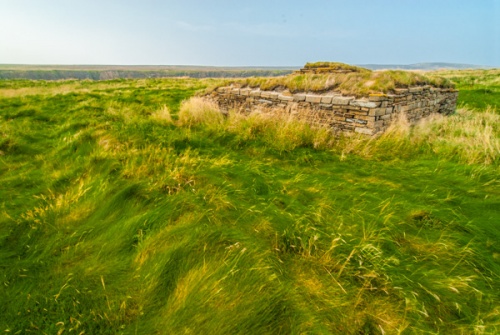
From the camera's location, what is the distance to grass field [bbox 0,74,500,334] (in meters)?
1.72

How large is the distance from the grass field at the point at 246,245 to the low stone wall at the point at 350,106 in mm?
2030

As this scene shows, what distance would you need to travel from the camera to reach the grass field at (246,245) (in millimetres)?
1724

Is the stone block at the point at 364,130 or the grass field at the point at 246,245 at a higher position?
the stone block at the point at 364,130

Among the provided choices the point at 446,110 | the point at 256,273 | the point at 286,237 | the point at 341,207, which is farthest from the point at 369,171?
the point at 446,110

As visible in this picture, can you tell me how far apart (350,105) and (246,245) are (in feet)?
18.9

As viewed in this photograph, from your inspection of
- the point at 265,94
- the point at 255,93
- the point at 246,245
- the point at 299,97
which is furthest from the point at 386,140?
the point at 255,93

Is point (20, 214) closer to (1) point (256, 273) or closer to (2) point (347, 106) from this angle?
(1) point (256, 273)

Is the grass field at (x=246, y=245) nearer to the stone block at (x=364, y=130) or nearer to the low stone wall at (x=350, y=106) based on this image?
the stone block at (x=364, y=130)

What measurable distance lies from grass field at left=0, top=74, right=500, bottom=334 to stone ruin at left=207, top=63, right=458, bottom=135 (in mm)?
2019

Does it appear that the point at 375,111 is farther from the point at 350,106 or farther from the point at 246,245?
the point at 246,245

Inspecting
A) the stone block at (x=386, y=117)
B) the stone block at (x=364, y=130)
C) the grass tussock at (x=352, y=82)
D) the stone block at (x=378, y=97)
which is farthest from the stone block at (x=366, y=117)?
the grass tussock at (x=352, y=82)

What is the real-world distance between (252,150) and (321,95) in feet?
11.2

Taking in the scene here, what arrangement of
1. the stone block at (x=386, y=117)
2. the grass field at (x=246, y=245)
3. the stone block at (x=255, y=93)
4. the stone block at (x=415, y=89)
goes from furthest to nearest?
1. the stone block at (x=255, y=93)
2. the stone block at (x=415, y=89)
3. the stone block at (x=386, y=117)
4. the grass field at (x=246, y=245)

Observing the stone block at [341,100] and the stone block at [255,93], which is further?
the stone block at [255,93]
